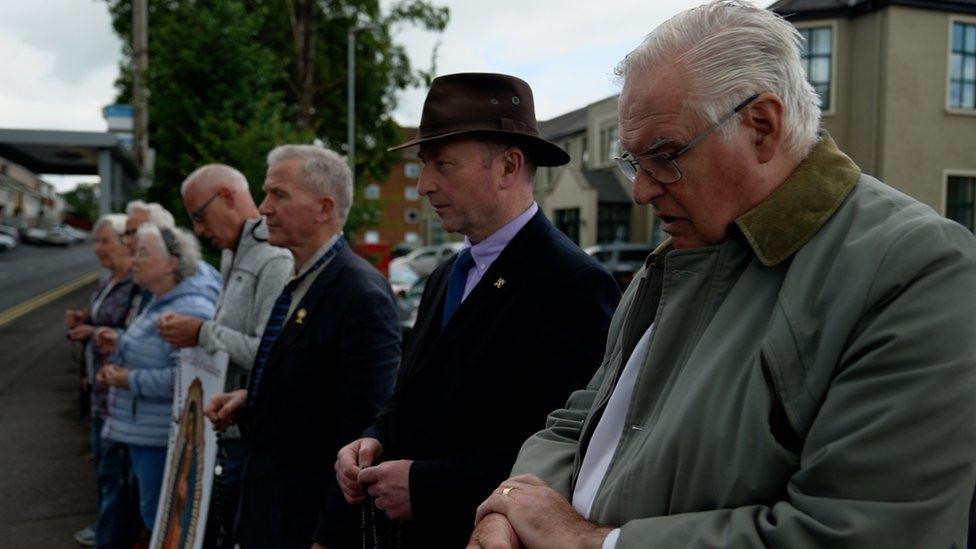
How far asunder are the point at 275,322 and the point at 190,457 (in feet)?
3.12

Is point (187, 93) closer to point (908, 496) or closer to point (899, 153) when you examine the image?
point (908, 496)

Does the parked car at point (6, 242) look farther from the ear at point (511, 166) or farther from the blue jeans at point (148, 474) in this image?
the ear at point (511, 166)

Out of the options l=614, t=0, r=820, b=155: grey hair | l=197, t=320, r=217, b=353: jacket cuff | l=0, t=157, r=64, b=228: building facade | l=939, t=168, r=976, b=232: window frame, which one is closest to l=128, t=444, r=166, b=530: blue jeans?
l=197, t=320, r=217, b=353: jacket cuff

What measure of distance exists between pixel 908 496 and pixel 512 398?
1.20 meters

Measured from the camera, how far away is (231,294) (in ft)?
12.2

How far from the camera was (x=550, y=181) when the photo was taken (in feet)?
116

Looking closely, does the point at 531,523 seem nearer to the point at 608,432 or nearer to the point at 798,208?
the point at 608,432

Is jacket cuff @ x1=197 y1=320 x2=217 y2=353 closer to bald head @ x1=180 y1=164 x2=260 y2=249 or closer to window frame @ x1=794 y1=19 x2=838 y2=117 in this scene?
bald head @ x1=180 y1=164 x2=260 y2=249

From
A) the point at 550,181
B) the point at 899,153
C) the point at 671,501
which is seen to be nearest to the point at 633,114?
the point at 671,501

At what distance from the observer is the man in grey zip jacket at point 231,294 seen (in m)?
3.48

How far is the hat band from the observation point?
7.61ft

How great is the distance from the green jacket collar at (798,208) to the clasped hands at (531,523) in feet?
1.71

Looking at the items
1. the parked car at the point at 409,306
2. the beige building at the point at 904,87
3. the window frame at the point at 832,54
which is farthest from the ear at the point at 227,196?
the window frame at the point at 832,54

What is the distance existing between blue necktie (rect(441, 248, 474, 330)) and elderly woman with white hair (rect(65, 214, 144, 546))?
10.2 feet
